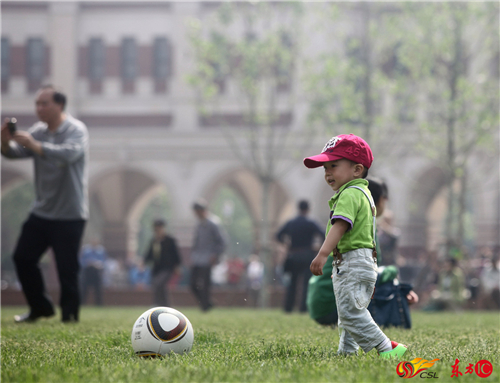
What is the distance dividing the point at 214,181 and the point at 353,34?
8092mm

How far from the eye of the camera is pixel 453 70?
1878 cm

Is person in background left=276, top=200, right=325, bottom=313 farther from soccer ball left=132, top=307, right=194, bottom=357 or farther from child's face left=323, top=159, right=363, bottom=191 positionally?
child's face left=323, top=159, right=363, bottom=191

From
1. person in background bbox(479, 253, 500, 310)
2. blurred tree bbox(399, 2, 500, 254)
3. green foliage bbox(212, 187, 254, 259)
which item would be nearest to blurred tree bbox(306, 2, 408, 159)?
blurred tree bbox(399, 2, 500, 254)

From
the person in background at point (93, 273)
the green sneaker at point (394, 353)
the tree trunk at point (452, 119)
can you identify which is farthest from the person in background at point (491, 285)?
the green sneaker at point (394, 353)

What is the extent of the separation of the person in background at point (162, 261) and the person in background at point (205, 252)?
0.65 metres

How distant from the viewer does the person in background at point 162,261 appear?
43.3 ft

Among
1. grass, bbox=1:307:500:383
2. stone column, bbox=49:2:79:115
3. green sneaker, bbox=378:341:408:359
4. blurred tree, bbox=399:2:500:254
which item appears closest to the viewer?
grass, bbox=1:307:500:383

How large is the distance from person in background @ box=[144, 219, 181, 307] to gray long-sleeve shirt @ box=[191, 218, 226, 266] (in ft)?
2.19

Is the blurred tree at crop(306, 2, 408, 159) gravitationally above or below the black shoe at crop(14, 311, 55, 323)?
above

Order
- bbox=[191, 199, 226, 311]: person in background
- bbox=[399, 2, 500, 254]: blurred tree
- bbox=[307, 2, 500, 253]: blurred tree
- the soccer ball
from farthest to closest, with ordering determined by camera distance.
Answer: bbox=[307, 2, 500, 253]: blurred tree → bbox=[399, 2, 500, 254]: blurred tree → bbox=[191, 199, 226, 311]: person in background → the soccer ball

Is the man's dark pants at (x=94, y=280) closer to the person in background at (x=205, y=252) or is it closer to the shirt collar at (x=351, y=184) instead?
the person in background at (x=205, y=252)

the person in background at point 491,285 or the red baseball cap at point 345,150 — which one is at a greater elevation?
the red baseball cap at point 345,150

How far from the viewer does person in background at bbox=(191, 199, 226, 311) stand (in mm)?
12539

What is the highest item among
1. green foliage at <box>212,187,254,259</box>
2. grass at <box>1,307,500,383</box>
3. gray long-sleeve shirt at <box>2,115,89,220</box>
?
gray long-sleeve shirt at <box>2,115,89,220</box>
